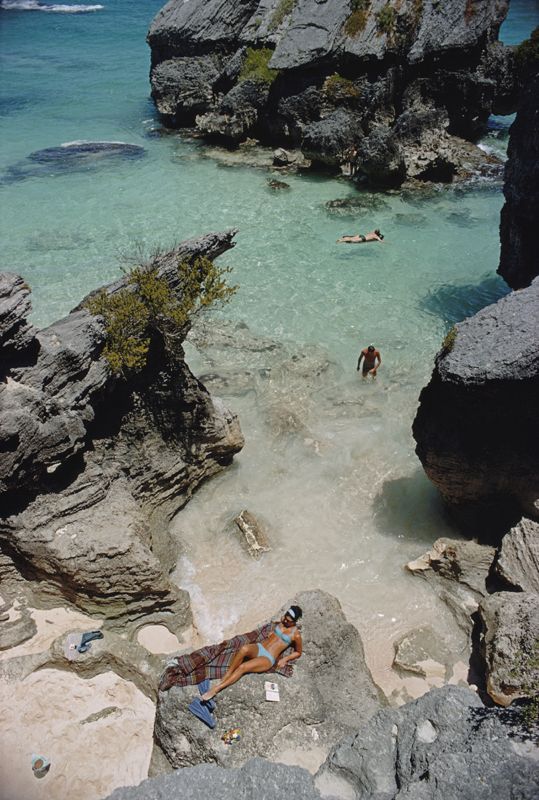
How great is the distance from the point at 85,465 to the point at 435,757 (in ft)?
23.5

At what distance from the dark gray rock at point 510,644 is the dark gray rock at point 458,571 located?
87 cm

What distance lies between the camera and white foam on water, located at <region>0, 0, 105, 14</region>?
225 ft

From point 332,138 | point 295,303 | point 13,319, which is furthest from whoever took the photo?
point 332,138

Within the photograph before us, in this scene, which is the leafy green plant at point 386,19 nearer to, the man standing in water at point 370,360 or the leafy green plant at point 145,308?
the man standing in water at point 370,360

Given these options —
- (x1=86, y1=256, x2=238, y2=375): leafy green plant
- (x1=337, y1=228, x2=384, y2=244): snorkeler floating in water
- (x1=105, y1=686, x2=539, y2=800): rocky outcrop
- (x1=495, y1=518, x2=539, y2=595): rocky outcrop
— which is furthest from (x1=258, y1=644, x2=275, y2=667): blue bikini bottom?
(x1=337, y1=228, x2=384, y2=244): snorkeler floating in water

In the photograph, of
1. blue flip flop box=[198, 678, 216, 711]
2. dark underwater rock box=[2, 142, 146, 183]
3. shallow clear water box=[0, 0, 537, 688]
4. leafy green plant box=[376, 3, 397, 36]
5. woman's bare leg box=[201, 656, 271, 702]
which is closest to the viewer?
blue flip flop box=[198, 678, 216, 711]

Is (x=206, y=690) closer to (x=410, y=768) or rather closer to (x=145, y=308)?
(x=410, y=768)

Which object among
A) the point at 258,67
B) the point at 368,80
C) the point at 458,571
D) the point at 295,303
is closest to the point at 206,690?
the point at 458,571

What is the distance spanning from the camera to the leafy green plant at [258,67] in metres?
31.1

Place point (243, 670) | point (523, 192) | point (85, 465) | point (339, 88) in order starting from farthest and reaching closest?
1. point (339, 88)
2. point (523, 192)
3. point (85, 465)
4. point (243, 670)

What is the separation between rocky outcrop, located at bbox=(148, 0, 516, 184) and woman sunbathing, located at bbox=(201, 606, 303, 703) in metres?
22.4

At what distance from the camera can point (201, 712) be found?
8641mm

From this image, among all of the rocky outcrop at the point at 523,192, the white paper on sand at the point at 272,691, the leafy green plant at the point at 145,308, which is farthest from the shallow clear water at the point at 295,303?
the leafy green plant at the point at 145,308

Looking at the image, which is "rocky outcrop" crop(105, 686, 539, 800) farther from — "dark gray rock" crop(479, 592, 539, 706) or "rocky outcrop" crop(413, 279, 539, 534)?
"rocky outcrop" crop(413, 279, 539, 534)
